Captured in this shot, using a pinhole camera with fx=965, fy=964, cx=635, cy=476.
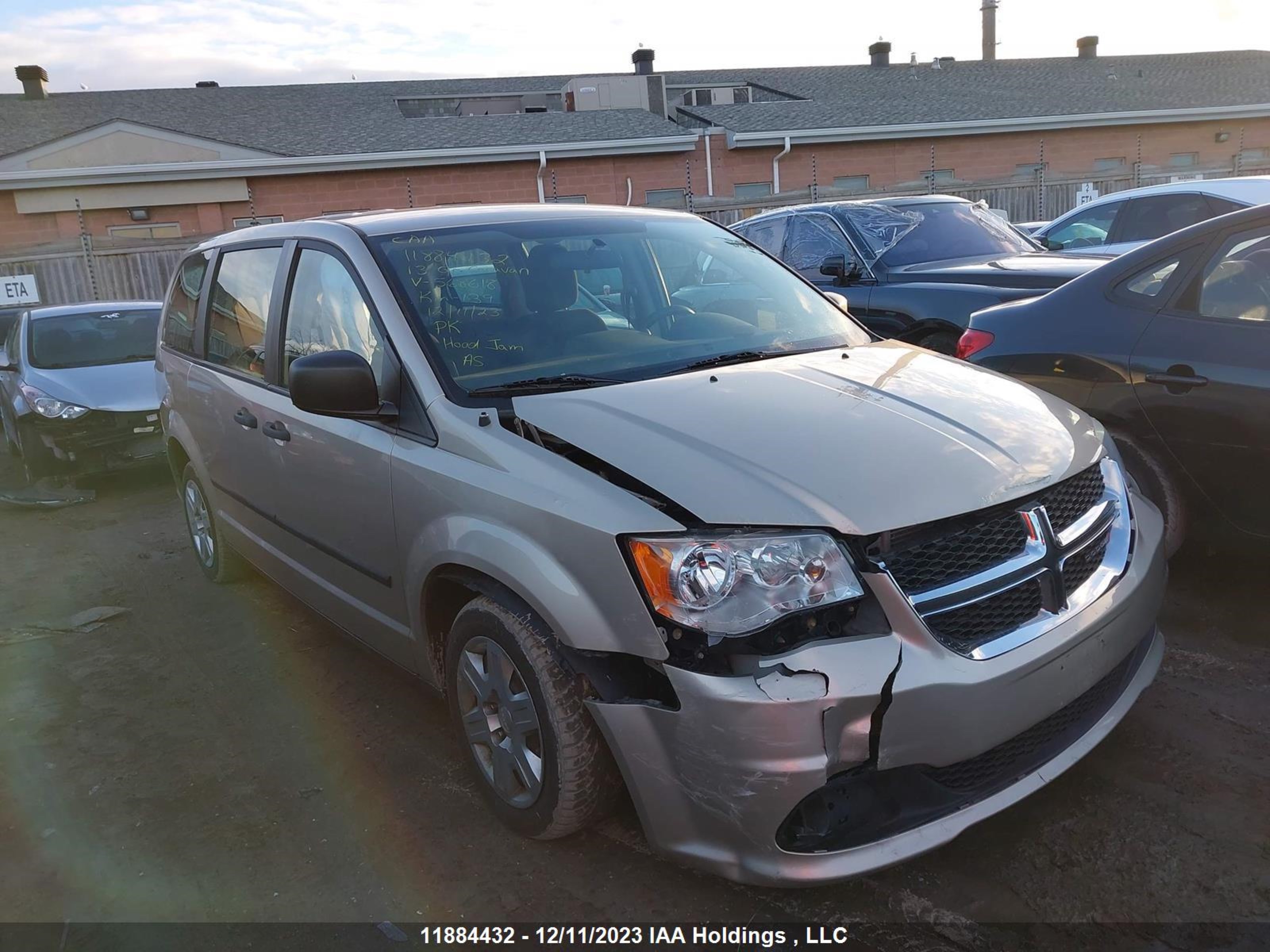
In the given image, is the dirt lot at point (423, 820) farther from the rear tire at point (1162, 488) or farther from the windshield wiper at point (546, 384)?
the windshield wiper at point (546, 384)

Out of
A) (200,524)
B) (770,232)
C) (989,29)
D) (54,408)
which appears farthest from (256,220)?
(989,29)

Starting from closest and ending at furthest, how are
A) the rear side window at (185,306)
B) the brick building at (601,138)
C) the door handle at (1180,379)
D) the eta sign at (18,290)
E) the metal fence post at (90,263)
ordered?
the door handle at (1180,379) < the rear side window at (185,306) < the eta sign at (18,290) < the metal fence post at (90,263) < the brick building at (601,138)

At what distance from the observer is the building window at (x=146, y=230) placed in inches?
773

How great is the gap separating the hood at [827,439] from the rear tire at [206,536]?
301cm

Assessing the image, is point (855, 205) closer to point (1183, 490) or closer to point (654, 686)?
point (1183, 490)

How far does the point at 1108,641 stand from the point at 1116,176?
18.8 m

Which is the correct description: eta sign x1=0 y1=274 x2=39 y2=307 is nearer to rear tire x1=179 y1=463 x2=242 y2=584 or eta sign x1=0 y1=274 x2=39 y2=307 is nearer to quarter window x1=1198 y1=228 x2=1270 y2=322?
rear tire x1=179 y1=463 x2=242 y2=584

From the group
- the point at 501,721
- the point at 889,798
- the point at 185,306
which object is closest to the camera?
the point at 889,798

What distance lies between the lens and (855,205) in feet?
26.1

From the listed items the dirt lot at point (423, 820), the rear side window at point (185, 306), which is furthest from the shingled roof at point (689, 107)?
the dirt lot at point (423, 820)

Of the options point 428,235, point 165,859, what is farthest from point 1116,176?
point 165,859

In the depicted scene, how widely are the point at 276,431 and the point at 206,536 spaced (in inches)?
77.4

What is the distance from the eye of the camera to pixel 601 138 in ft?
71.7

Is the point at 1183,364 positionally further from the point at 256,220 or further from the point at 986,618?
the point at 256,220
